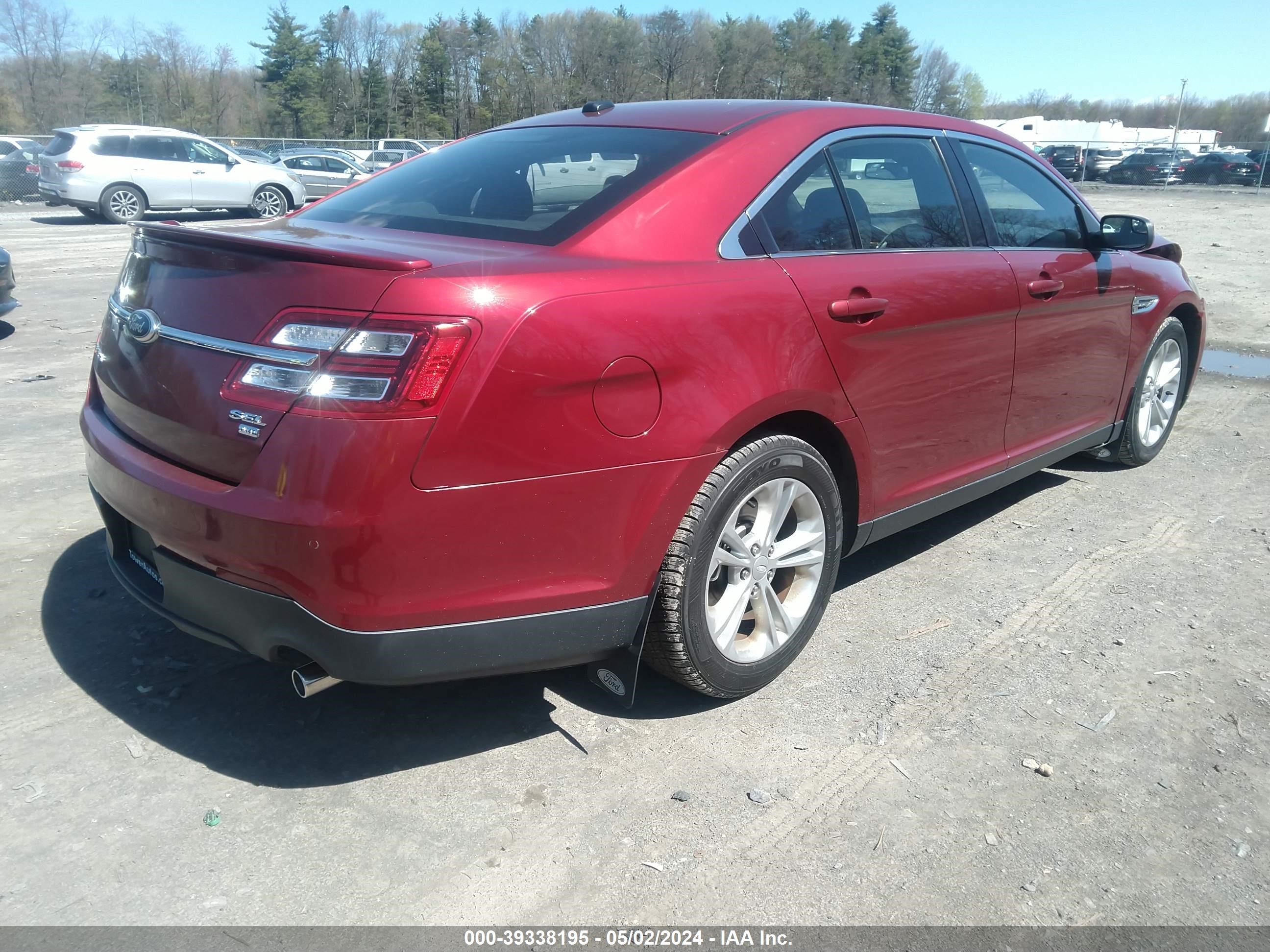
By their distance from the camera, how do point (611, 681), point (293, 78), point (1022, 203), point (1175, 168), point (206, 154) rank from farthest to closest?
1. point (293, 78)
2. point (1175, 168)
3. point (206, 154)
4. point (1022, 203)
5. point (611, 681)


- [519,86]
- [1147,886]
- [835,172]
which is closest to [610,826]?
[1147,886]

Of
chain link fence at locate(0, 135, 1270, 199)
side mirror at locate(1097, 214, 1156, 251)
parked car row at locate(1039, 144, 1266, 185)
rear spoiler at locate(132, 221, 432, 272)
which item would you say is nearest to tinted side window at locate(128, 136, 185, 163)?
chain link fence at locate(0, 135, 1270, 199)

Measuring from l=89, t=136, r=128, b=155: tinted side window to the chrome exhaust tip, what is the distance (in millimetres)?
20531

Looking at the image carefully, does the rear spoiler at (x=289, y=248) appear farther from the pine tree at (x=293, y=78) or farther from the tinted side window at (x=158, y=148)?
the pine tree at (x=293, y=78)

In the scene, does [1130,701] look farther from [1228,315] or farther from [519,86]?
[519,86]

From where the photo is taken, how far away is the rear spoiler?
223 centimetres

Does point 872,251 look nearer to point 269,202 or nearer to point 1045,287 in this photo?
point 1045,287

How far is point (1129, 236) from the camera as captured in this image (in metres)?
4.52

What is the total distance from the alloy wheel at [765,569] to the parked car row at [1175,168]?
131 ft

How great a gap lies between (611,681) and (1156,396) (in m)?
4.04

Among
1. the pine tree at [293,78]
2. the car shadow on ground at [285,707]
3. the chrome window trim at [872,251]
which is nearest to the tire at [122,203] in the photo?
the car shadow on ground at [285,707]

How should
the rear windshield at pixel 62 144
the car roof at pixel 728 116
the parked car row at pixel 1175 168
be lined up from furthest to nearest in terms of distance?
1. the parked car row at pixel 1175 168
2. the rear windshield at pixel 62 144
3. the car roof at pixel 728 116

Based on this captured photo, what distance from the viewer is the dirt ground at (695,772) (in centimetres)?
224

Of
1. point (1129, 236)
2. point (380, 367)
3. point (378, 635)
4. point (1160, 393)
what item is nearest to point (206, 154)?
point (1160, 393)
